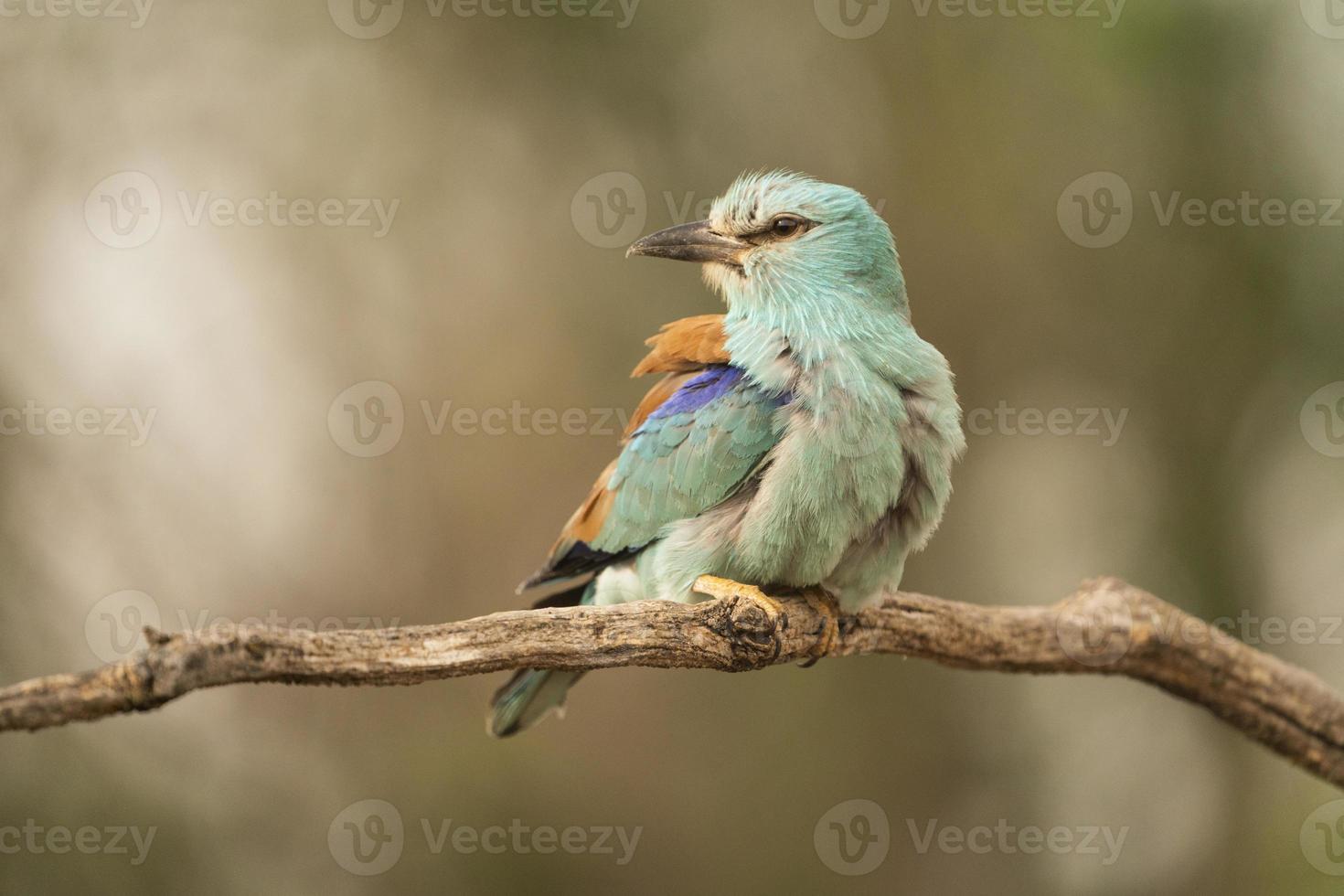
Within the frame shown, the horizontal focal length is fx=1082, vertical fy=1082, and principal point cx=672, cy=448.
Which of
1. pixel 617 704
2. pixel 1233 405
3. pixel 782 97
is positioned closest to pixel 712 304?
pixel 782 97

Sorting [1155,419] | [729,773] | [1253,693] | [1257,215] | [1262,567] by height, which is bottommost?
[729,773]

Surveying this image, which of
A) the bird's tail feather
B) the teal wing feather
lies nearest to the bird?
the teal wing feather

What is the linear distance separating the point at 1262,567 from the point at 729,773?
7.62 feet

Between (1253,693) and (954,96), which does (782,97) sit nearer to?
(954,96)

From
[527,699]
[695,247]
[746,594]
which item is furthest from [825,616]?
[695,247]

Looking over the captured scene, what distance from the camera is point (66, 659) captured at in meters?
3.81

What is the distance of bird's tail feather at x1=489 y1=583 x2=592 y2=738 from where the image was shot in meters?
3.09

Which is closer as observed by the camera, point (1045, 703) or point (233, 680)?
point (233, 680)

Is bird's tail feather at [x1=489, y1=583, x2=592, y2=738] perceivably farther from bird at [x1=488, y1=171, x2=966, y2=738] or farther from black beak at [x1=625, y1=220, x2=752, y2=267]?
black beak at [x1=625, y1=220, x2=752, y2=267]

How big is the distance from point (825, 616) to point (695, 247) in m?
1.04

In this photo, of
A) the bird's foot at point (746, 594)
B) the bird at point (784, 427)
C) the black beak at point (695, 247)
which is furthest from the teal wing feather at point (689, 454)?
the black beak at point (695, 247)

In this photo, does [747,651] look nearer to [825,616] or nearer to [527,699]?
[825,616]

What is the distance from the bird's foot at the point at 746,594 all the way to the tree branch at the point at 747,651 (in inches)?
0.8

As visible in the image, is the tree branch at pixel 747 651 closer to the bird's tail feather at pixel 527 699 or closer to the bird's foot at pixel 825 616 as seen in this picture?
the bird's foot at pixel 825 616
